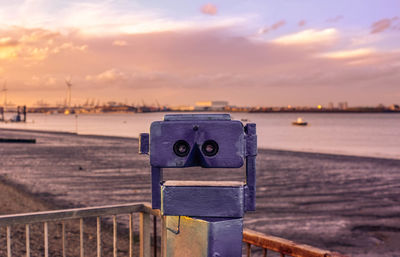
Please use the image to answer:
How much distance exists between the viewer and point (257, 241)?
129 inches

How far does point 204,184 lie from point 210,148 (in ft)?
0.57

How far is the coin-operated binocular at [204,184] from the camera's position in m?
1.82

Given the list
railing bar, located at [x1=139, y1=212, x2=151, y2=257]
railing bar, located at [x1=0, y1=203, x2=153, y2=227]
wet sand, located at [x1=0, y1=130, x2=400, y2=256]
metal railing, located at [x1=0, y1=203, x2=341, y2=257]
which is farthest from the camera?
wet sand, located at [x1=0, y1=130, x2=400, y2=256]

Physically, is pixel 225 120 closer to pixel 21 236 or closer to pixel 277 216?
pixel 21 236

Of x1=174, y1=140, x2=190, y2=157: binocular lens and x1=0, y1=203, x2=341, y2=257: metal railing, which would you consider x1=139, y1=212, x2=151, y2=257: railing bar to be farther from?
x1=174, y1=140, x2=190, y2=157: binocular lens

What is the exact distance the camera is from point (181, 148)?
→ 1.85 m

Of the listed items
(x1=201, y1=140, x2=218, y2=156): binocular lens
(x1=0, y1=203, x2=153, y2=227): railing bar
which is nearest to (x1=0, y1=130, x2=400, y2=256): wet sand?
(x1=0, y1=203, x2=153, y2=227): railing bar

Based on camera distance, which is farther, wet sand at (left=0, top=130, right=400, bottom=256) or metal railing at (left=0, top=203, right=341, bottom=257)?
wet sand at (left=0, top=130, right=400, bottom=256)

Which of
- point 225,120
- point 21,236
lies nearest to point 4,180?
point 21,236

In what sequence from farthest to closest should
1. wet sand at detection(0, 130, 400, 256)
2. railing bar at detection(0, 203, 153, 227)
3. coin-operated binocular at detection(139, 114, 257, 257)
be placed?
wet sand at detection(0, 130, 400, 256) < railing bar at detection(0, 203, 153, 227) < coin-operated binocular at detection(139, 114, 257, 257)

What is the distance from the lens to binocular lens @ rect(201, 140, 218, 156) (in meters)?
1.82

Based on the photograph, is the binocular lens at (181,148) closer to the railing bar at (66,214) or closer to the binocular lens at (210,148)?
the binocular lens at (210,148)

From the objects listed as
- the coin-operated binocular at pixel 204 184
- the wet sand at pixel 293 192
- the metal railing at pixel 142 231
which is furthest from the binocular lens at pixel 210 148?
the wet sand at pixel 293 192

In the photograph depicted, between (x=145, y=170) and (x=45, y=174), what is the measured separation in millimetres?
5331
